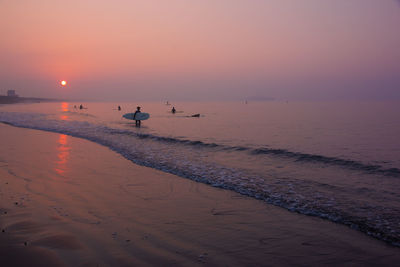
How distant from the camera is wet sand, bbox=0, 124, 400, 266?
437 centimetres

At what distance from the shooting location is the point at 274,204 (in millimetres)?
7512

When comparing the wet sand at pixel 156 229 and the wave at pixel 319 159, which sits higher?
the wave at pixel 319 159

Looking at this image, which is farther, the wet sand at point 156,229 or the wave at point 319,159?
the wave at point 319,159

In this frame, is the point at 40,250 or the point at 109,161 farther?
the point at 109,161

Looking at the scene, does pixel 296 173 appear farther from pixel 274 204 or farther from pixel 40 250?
pixel 40 250

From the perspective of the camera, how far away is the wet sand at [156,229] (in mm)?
4367

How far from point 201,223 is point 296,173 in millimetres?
7369

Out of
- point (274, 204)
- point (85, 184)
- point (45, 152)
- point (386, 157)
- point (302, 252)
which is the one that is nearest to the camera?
point (302, 252)

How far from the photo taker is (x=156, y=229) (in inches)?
214

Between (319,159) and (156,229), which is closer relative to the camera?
(156,229)

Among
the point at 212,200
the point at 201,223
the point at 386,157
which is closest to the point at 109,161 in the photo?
the point at 212,200

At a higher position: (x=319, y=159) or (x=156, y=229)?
(x=319, y=159)

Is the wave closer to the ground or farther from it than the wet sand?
farther from it

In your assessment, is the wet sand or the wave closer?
the wet sand
